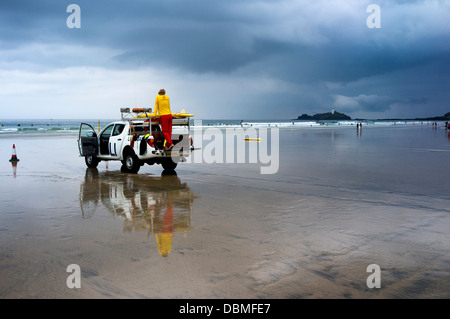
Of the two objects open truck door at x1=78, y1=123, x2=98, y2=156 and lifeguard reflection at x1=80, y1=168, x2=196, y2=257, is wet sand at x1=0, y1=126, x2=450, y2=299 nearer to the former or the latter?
lifeguard reflection at x1=80, y1=168, x2=196, y2=257

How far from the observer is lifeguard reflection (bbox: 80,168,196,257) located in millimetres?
7190

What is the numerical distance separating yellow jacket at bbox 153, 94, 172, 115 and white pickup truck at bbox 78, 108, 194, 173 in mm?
351

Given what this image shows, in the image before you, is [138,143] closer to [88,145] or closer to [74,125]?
[88,145]

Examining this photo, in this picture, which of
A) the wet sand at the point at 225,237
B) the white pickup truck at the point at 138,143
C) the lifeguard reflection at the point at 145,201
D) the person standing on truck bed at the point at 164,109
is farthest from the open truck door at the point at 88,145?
the person standing on truck bed at the point at 164,109

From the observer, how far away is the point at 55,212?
837cm

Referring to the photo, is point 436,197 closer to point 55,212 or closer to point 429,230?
point 429,230

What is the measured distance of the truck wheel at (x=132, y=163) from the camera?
48.5 feet

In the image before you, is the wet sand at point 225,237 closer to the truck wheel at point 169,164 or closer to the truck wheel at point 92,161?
the truck wheel at point 169,164

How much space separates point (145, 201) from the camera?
9.58m

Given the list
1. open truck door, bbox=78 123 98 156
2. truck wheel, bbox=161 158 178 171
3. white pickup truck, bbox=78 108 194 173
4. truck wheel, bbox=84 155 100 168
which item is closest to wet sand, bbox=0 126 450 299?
white pickup truck, bbox=78 108 194 173
